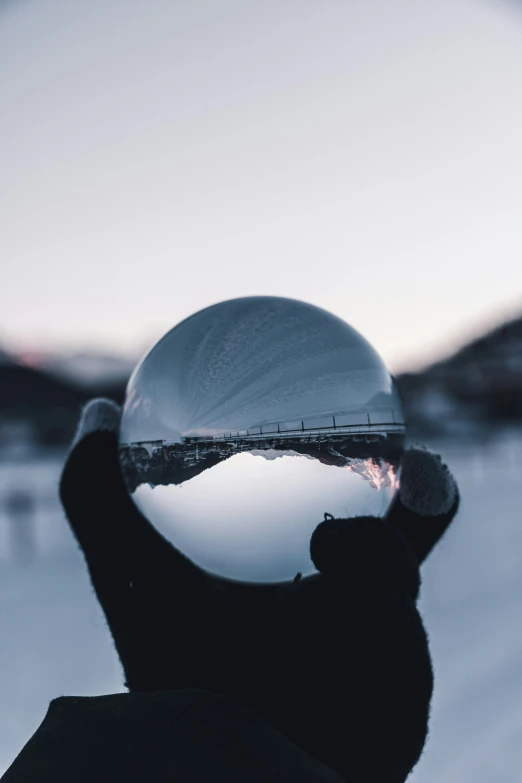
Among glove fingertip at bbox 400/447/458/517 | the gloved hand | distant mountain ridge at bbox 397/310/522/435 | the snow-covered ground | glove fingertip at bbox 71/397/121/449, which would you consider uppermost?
distant mountain ridge at bbox 397/310/522/435

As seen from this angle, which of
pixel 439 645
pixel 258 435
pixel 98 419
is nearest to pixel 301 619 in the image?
pixel 258 435

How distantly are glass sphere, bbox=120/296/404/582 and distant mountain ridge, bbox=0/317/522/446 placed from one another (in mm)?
17543

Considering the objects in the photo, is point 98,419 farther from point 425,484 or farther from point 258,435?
point 425,484

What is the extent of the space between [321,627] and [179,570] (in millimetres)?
571

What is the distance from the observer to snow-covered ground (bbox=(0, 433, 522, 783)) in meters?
2.63

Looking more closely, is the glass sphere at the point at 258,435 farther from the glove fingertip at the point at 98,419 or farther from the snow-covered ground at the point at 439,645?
the snow-covered ground at the point at 439,645

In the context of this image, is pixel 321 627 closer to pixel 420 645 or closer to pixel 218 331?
pixel 420 645

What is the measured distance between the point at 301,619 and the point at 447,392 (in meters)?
32.2

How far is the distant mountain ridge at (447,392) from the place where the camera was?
22.3 metres

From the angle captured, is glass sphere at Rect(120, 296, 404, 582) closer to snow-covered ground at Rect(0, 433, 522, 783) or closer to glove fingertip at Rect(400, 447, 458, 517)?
glove fingertip at Rect(400, 447, 458, 517)

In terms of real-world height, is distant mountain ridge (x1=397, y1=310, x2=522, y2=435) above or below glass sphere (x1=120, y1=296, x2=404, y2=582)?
above

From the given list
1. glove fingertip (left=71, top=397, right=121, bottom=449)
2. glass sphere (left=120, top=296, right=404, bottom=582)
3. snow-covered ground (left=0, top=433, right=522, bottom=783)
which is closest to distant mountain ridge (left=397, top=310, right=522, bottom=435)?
snow-covered ground (left=0, top=433, right=522, bottom=783)

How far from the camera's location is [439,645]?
3627 millimetres

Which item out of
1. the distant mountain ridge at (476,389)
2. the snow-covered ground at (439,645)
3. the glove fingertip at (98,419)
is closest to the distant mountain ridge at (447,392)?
the distant mountain ridge at (476,389)
